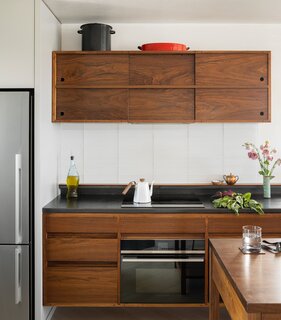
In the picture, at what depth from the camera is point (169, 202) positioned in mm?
3758

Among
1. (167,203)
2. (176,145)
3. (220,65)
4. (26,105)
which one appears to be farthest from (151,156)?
(26,105)

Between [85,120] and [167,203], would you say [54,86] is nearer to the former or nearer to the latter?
[85,120]

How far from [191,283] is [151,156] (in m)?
1.24

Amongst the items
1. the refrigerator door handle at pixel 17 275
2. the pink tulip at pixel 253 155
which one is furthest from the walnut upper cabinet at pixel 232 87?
the refrigerator door handle at pixel 17 275

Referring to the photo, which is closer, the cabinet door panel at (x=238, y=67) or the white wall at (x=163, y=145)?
the cabinet door panel at (x=238, y=67)

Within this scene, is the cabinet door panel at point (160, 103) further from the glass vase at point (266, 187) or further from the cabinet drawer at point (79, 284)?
the cabinet drawer at point (79, 284)

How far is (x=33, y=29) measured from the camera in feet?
10.8

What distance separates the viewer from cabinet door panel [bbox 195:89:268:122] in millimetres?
3781

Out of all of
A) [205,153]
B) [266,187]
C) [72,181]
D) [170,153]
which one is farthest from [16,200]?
[266,187]

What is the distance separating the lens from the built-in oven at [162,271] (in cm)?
344

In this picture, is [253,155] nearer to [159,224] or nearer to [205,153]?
[205,153]

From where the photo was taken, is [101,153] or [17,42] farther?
[101,153]

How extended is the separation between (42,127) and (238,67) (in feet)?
5.56

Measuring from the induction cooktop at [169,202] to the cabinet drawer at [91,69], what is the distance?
102 cm
